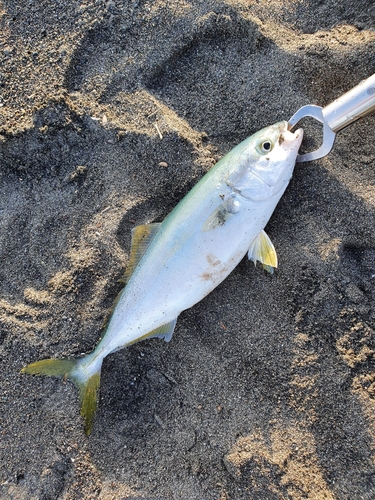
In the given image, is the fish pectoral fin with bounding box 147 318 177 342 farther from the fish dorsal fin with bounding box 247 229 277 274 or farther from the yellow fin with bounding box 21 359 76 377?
the fish dorsal fin with bounding box 247 229 277 274

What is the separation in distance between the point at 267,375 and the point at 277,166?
1.42 metres

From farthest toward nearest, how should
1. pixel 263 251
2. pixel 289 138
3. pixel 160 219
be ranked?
pixel 160 219
pixel 263 251
pixel 289 138

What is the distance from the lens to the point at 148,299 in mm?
2600

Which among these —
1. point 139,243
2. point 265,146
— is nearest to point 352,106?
point 265,146

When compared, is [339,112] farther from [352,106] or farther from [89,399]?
[89,399]

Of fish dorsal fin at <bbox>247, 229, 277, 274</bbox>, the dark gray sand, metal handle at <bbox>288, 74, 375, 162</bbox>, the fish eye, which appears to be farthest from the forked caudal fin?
metal handle at <bbox>288, 74, 375, 162</bbox>

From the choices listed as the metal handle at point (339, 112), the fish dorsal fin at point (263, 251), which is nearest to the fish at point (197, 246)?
the fish dorsal fin at point (263, 251)

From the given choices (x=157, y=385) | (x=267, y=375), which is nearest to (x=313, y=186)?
(x=267, y=375)

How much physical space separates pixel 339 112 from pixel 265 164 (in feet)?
1.86

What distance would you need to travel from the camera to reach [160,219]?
2895 mm

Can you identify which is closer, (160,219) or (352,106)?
(352,106)

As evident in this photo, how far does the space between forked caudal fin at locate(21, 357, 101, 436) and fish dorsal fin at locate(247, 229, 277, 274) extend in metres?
1.31

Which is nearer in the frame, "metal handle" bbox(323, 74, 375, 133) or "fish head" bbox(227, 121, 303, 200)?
"metal handle" bbox(323, 74, 375, 133)

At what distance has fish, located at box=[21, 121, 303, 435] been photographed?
2531mm
